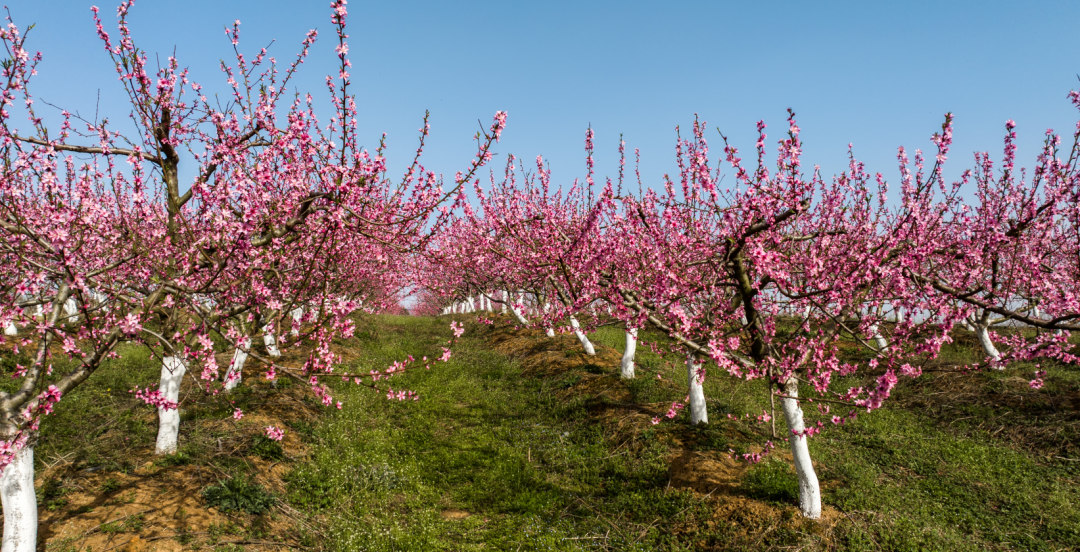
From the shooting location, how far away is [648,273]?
8172 mm

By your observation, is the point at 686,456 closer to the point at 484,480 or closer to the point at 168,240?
the point at 484,480

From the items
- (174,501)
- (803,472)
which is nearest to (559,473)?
(803,472)

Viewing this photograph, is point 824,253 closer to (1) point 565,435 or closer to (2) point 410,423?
(1) point 565,435

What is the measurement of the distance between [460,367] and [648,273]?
35.8ft

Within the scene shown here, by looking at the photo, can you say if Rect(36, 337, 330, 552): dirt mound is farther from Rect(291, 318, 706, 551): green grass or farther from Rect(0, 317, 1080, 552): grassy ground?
Rect(291, 318, 706, 551): green grass

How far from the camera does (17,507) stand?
522 cm

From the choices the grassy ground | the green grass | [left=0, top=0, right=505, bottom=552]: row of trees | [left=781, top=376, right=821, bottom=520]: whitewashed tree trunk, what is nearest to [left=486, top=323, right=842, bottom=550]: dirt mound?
the grassy ground

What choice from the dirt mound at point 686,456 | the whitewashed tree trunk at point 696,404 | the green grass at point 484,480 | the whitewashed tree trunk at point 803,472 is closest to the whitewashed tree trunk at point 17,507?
the green grass at point 484,480

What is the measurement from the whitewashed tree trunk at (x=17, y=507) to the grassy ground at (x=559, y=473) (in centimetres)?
74

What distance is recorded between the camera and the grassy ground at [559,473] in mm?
6832

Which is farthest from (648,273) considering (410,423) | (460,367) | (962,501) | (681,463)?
(460,367)

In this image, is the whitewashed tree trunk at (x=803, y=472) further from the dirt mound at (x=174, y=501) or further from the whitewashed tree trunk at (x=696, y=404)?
the dirt mound at (x=174, y=501)

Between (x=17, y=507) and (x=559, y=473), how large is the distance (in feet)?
23.9

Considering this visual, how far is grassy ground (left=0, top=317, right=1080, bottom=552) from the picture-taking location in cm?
683
